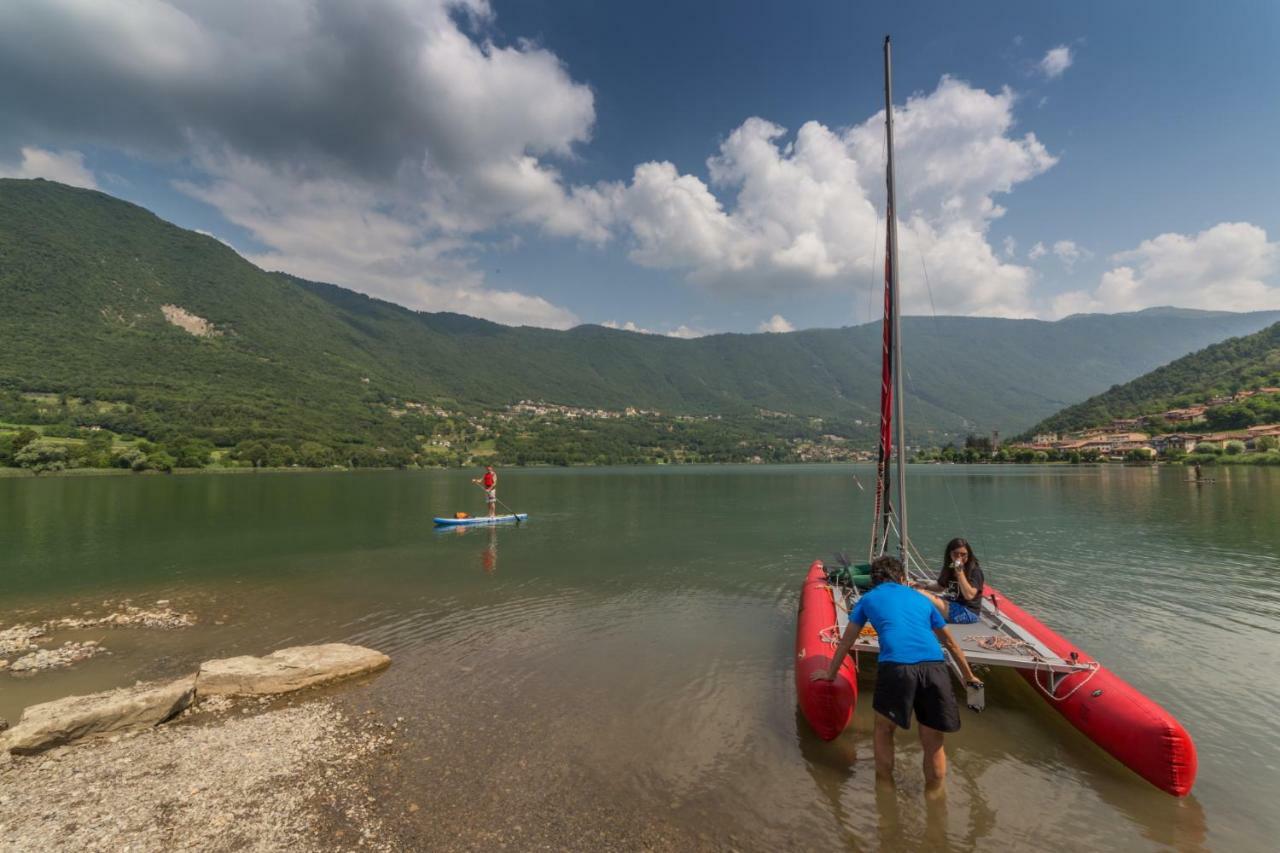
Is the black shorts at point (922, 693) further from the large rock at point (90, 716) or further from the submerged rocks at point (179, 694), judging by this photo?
the large rock at point (90, 716)

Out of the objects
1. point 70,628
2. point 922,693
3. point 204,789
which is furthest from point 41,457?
point 922,693

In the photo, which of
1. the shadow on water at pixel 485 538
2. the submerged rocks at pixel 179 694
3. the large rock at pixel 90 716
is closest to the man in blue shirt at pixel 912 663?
the submerged rocks at pixel 179 694

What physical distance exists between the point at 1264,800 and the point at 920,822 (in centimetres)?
426

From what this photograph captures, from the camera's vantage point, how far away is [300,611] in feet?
53.5

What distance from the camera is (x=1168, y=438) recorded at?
11738cm

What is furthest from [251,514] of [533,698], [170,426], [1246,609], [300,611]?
[170,426]

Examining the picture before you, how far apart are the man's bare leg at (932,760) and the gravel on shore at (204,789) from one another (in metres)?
5.89

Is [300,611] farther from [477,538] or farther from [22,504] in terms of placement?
[22,504]

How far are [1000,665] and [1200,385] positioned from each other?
201432 millimetres

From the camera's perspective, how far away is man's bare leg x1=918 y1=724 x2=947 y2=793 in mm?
6348

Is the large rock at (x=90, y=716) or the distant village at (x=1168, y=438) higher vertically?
the distant village at (x=1168, y=438)

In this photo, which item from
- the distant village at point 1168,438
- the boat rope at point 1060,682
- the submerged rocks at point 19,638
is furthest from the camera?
the distant village at point 1168,438

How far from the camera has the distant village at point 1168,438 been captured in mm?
100731

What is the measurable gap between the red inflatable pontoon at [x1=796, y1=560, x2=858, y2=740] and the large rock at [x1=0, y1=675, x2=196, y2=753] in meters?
9.48
